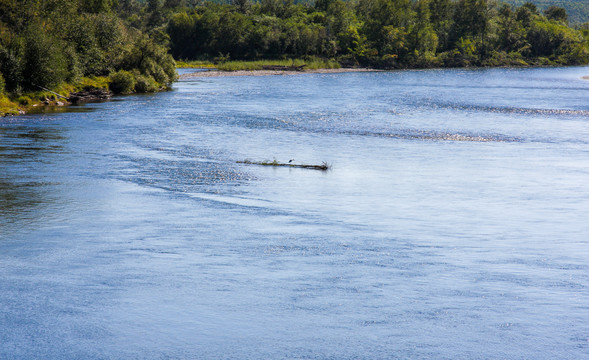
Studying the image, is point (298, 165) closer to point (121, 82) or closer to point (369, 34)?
point (121, 82)

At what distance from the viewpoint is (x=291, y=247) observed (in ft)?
63.1

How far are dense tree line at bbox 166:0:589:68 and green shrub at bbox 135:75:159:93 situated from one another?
76.2 meters

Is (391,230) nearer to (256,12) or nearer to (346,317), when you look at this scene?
(346,317)

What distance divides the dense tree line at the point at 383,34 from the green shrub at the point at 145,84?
76199 mm

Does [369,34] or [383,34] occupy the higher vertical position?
[369,34]

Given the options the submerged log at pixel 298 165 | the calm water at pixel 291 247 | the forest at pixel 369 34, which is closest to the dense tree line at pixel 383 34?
the forest at pixel 369 34

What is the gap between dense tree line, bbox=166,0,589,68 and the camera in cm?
15375

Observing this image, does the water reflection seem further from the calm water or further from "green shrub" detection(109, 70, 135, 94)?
"green shrub" detection(109, 70, 135, 94)

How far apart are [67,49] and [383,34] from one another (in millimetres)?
110510

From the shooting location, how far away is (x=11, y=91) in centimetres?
5641

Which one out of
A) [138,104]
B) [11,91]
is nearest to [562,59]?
[138,104]

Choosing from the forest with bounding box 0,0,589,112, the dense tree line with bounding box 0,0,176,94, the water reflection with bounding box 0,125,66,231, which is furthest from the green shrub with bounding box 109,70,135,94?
the water reflection with bounding box 0,125,66,231

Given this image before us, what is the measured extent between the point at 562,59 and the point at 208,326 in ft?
599

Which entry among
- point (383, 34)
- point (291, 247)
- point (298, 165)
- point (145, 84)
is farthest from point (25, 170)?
point (383, 34)
